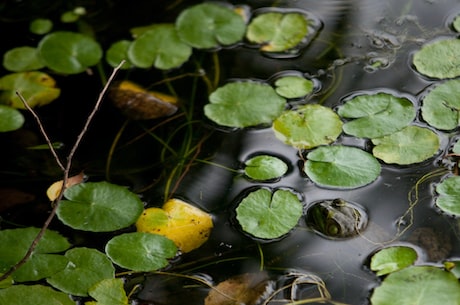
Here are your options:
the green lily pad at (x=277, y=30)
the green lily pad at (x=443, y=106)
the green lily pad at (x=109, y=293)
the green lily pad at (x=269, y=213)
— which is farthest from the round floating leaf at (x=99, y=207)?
the green lily pad at (x=443, y=106)

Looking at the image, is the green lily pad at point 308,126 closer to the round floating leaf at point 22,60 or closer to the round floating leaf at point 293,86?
the round floating leaf at point 293,86

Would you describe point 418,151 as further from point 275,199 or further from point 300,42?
point 300,42

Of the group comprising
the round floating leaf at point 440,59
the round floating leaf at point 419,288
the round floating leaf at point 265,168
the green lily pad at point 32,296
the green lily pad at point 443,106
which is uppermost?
the round floating leaf at point 440,59

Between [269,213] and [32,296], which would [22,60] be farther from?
[269,213]

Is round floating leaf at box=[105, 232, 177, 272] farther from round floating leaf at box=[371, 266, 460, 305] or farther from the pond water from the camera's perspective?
round floating leaf at box=[371, 266, 460, 305]

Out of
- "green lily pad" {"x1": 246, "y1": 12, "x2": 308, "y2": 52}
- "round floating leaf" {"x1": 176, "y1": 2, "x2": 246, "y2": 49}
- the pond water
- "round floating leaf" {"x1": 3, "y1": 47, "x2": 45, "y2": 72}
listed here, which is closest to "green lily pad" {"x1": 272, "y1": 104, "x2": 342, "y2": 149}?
the pond water

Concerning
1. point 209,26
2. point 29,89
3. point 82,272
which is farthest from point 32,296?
point 209,26
